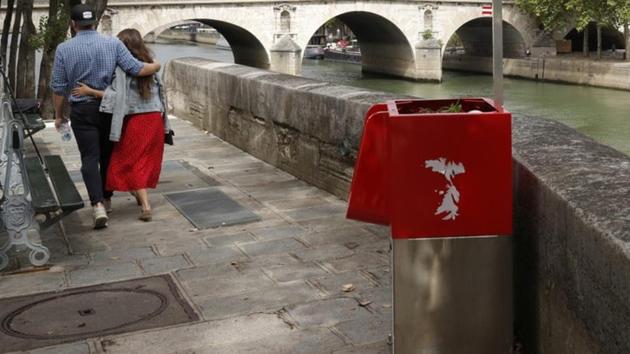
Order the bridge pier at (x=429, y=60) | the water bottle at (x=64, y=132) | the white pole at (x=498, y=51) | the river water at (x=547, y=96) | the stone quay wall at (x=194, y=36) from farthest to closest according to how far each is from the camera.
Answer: the stone quay wall at (x=194, y=36) < the bridge pier at (x=429, y=60) < the river water at (x=547, y=96) < the water bottle at (x=64, y=132) < the white pole at (x=498, y=51)

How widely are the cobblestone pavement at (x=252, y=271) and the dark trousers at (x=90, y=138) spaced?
0.26m

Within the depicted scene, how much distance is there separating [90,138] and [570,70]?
36.8 metres

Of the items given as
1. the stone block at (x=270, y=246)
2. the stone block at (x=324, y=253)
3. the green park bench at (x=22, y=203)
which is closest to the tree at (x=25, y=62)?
the green park bench at (x=22, y=203)

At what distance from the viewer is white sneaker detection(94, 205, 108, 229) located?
19.3 ft

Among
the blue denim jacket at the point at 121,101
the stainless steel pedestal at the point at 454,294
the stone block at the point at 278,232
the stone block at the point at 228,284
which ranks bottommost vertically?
the stone block at the point at 228,284

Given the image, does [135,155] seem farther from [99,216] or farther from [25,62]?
[25,62]

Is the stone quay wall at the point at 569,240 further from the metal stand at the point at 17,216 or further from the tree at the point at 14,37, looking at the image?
the tree at the point at 14,37

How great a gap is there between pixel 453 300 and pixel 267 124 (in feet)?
16.3

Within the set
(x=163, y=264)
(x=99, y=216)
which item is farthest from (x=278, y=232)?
(x=99, y=216)

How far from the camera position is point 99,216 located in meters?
5.87

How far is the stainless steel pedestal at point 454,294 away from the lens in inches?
128

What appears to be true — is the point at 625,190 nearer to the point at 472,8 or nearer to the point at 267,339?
the point at 267,339

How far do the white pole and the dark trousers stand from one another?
3.15 meters

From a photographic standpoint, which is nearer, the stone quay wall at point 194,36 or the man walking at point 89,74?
the man walking at point 89,74
